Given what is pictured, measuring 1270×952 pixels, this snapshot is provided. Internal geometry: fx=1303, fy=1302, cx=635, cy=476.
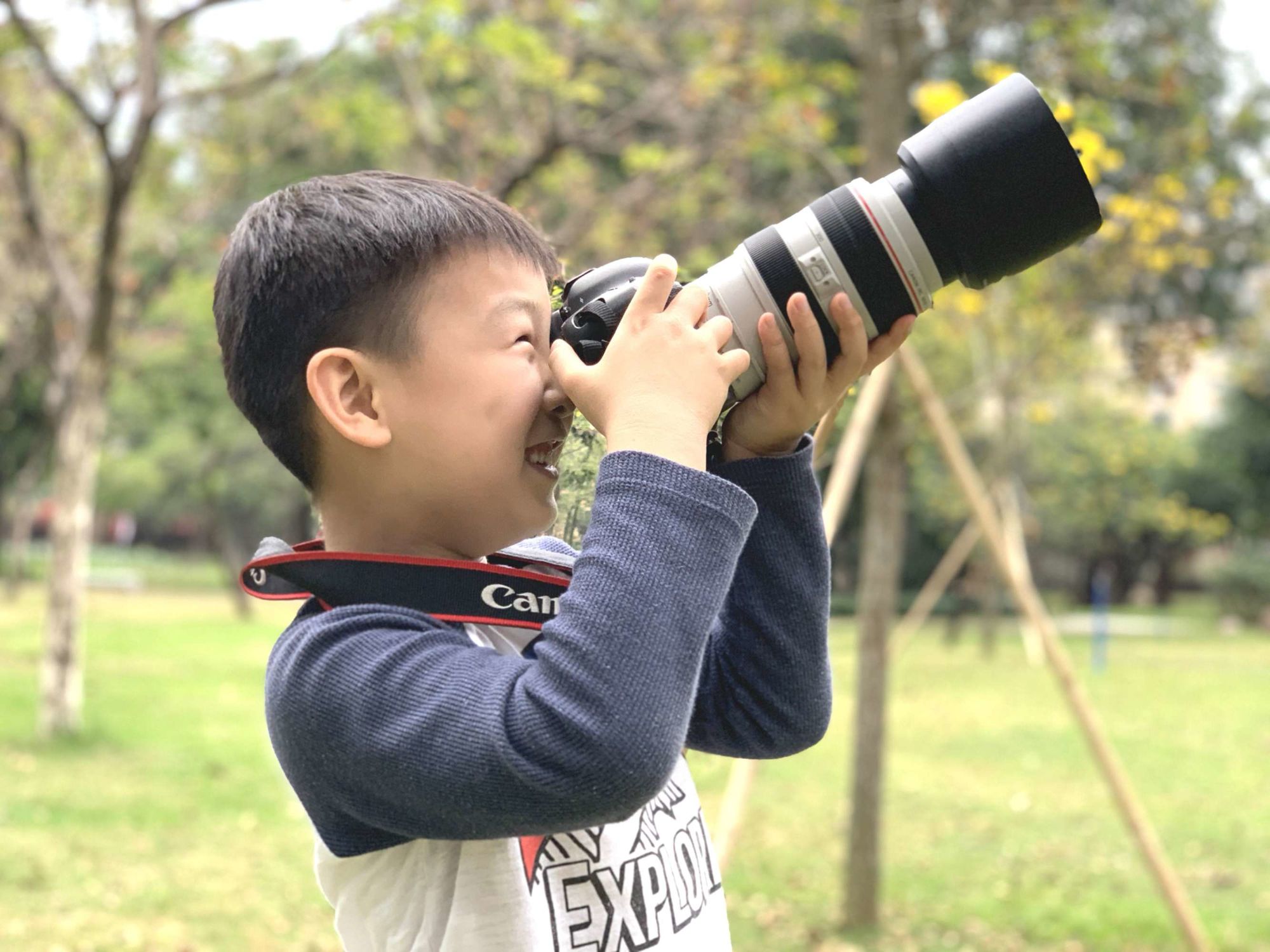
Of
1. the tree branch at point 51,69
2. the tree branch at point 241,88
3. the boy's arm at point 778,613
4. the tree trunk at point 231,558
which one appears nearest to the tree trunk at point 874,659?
the boy's arm at point 778,613

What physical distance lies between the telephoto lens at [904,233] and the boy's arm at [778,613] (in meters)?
0.12

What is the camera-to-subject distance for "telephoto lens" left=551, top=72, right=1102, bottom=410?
3.57 feet

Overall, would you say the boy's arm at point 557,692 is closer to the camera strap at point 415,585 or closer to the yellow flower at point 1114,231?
the camera strap at point 415,585

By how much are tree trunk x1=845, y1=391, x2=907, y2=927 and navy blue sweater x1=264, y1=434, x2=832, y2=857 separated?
3.87m

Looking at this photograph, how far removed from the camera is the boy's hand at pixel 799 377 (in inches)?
43.4

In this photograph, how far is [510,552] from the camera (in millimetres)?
1264

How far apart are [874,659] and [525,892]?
12.9 ft

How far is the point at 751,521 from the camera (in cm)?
100

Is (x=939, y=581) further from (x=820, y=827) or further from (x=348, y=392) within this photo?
(x=348, y=392)

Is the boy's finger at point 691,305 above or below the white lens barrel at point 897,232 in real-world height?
below

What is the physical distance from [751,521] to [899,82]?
161 inches

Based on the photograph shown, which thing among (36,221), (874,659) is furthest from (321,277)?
(36,221)

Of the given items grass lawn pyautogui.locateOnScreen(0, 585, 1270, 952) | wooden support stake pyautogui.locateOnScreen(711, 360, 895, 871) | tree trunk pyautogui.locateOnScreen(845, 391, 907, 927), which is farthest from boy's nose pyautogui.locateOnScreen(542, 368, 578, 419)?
tree trunk pyautogui.locateOnScreen(845, 391, 907, 927)

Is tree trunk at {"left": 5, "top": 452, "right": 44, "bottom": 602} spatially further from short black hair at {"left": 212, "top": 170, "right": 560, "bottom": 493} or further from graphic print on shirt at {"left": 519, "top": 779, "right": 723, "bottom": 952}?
graphic print on shirt at {"left": 519, "top": 779, "right": 723, "bottom": 952}
